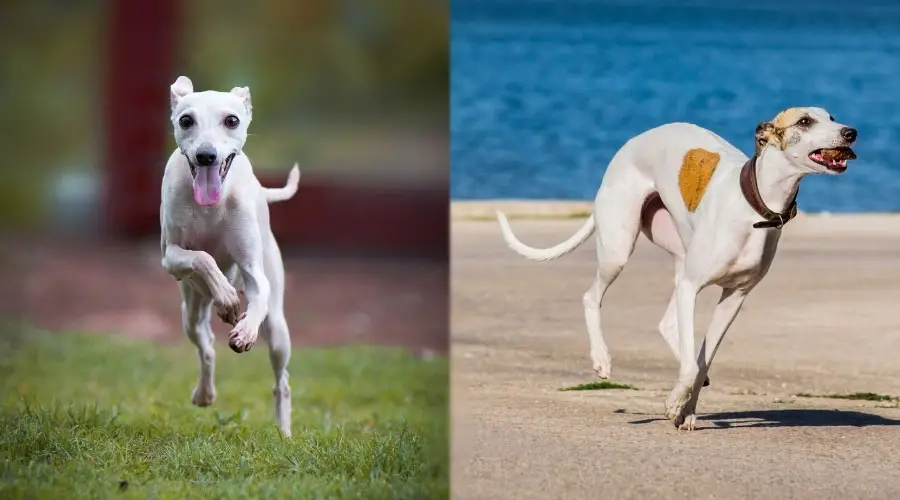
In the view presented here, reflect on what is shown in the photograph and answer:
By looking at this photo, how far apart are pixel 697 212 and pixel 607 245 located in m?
0.36

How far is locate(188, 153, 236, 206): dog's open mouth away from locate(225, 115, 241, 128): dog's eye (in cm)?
10

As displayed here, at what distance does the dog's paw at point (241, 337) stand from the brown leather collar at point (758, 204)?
5.29 ft

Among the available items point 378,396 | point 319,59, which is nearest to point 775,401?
point 378,396

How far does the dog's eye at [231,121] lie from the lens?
348 cm

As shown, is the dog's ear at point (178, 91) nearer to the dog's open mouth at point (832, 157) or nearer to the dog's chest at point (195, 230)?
the dog's chest at point (195, 230)

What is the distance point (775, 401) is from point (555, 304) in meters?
0.83

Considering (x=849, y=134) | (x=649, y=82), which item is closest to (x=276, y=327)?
(x=649, y=82)

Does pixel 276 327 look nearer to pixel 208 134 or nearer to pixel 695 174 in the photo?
pixel 208 134

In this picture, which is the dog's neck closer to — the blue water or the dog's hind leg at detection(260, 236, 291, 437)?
the blue water

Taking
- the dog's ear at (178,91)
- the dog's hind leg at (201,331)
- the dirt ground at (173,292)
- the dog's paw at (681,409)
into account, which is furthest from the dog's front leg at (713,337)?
the dog's ear at (178,91)

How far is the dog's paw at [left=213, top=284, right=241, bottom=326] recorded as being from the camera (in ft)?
11.1

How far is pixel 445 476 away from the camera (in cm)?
384

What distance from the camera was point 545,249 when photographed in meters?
3.98

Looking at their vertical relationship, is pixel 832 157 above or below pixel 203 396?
above
